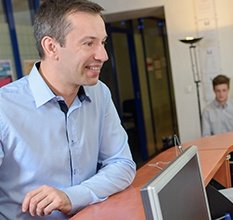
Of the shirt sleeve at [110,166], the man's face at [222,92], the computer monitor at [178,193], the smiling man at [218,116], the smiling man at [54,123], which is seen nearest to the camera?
the computer monitor at [178,193]

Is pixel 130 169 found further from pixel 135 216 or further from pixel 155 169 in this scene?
pixel 155 169

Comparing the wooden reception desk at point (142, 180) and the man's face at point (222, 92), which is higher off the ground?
the man's face at point (222, 92)

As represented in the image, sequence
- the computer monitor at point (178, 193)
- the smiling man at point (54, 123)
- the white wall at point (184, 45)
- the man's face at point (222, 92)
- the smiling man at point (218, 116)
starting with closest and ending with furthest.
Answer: the computer monitor at point (178, 193)
the smiling man at point (54, 123)
the man's face at point (222, 92)
the smiling man at point (218, 116)
the white wall at point (184, 45)

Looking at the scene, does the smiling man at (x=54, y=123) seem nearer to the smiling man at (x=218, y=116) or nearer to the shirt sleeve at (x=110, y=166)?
the shirt sleeve at (x=110, y=166)

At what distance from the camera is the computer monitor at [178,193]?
0.76m

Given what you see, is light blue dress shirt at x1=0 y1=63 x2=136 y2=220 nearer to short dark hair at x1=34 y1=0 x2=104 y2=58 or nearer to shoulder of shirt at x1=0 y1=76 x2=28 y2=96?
shoulder of shirt at x1=0 y1=76 x2=28 y2=96

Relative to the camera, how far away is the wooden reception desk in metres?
1.30

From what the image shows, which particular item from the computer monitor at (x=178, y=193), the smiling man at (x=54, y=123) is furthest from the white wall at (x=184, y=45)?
the computer monitor at (x=178, y=193)

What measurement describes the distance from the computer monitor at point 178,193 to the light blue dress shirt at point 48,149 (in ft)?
1.47

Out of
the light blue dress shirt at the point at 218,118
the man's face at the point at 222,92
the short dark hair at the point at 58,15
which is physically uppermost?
the short dark hair at the point at 58,15

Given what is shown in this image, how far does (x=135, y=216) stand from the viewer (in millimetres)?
1254

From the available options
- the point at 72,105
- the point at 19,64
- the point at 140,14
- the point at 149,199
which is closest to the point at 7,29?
the point at 19,64

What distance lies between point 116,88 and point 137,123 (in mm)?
876

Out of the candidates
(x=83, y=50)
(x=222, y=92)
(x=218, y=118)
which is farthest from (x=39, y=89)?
(x=218, y=118)
